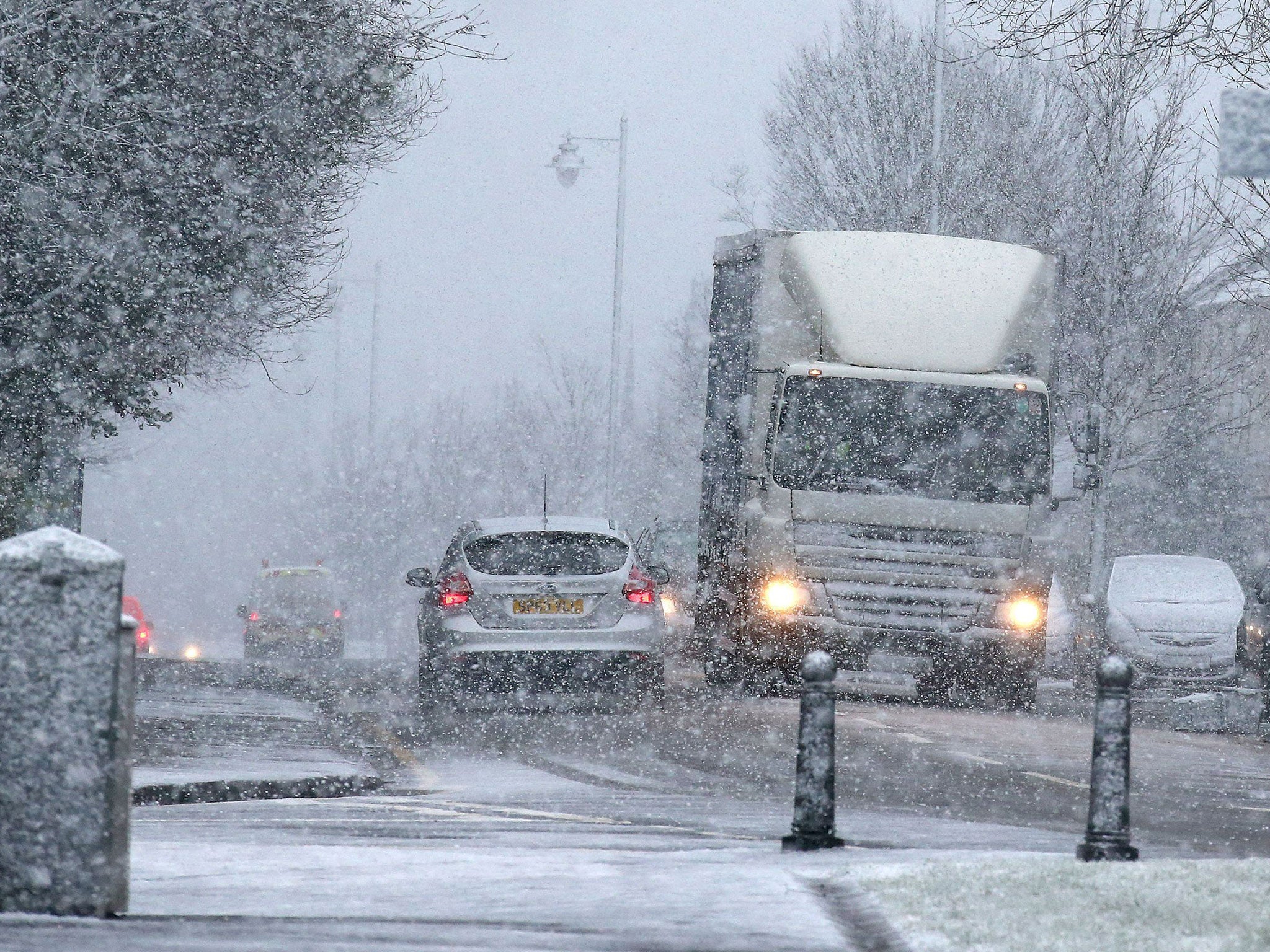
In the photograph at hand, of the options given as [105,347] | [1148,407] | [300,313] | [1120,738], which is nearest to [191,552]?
[1148,407]

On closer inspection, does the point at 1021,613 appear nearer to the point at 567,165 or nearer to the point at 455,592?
the point at 455,592

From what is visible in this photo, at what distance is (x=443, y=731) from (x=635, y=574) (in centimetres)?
217

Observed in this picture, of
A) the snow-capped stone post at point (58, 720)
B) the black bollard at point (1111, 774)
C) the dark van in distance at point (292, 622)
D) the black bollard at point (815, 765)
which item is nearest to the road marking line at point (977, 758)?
the black bollard at point (815, 765)

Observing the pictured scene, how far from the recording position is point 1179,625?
22.5 m

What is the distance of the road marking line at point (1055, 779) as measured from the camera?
11.3 meters

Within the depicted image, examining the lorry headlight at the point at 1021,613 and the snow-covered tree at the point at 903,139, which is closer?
the lorry headlight at the point at 1021,613

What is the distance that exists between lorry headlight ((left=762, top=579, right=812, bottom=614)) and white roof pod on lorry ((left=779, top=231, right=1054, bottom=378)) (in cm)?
206

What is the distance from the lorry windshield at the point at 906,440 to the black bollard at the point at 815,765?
31.0ft

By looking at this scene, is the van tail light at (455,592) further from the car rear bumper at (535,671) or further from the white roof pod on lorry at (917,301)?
the white roof pod on lorry at (917,301)

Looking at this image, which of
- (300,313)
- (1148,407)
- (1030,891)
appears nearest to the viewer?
(1030,891)

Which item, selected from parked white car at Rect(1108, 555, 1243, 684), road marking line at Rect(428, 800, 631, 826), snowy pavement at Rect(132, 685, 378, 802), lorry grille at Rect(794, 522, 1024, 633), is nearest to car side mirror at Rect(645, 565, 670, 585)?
lorry grille at Rect(794, 522, 1024, 633)

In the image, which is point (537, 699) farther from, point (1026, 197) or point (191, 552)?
point (191, 552)

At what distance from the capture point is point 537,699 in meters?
15.8

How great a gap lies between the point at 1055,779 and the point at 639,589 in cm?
480
